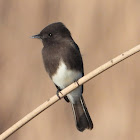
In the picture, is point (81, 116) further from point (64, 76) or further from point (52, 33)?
point (52, 33)

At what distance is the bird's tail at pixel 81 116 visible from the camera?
3.96 metres

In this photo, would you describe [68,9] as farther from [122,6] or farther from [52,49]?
[52,49]

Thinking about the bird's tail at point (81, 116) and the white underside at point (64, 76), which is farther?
the bird's tail at point (81, 116)

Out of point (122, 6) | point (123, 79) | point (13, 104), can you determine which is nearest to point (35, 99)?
point (13, 104)

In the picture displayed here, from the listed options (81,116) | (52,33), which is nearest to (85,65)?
(81,116)

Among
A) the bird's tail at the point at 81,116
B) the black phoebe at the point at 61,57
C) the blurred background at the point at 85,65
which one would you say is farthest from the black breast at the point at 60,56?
the blurred background at the point at 85,65

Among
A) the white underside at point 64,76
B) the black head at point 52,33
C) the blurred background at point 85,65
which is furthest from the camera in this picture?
the blurred background at point 85,65

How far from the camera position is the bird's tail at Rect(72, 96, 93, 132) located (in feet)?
13.0

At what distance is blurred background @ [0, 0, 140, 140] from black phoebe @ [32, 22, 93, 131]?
72 centimetres

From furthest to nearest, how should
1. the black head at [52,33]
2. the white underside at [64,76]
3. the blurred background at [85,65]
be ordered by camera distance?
the blurred background at [85,65] → the black head at [52,33] → the white underside at [64,76]

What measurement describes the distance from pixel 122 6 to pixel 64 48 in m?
1.11

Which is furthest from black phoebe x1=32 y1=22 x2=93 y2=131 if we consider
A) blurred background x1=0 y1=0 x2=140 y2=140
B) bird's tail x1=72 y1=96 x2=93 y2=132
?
blurred background x1=0 y1=0 x2=140 y2=140

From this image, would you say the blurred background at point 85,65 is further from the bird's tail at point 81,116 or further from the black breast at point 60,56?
the black breast at point 60,56

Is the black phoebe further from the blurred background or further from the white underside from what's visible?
the blurred background
